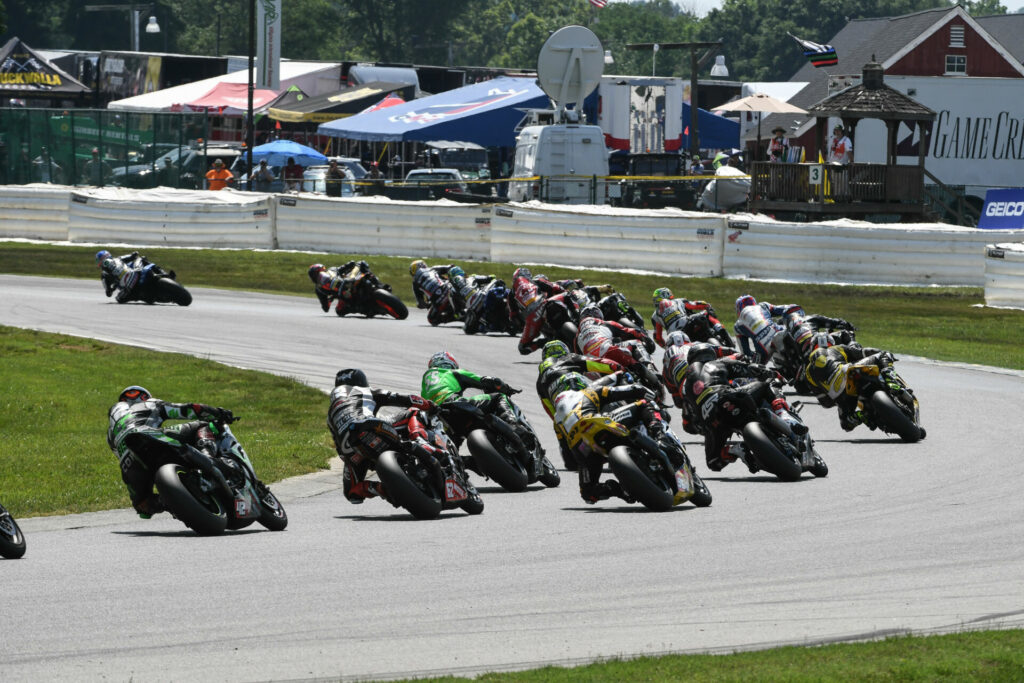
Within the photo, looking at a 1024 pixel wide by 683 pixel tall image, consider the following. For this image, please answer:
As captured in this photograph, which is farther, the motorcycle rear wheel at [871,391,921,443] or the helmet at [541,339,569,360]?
the motorcycle rear wheel at [871,391,921,443]

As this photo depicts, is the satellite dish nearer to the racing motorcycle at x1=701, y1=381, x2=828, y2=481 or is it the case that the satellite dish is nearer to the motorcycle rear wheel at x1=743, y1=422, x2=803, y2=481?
the racing motorcycle at x1=701, y1=381, x2=828, y2=481

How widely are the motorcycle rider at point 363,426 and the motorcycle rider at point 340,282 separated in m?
13.6

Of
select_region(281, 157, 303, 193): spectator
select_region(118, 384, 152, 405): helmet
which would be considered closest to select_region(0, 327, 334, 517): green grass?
select_region(118, 384, 152, 405): helmet

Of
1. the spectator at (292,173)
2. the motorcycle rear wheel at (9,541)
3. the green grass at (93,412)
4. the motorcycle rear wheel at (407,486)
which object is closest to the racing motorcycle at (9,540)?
the motorcycle rear wheel at (9,541)

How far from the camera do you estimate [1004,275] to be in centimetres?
2520

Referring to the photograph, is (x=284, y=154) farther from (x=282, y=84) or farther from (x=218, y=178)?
(x=218, y=178)

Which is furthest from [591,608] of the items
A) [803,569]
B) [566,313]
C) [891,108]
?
[891,108]

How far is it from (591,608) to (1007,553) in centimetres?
285

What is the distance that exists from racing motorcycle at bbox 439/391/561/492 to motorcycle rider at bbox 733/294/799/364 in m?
6.17

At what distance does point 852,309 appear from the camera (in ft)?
82.7

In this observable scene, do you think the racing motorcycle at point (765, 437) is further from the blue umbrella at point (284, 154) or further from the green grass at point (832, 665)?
the blue umbrella at point (284, 154)

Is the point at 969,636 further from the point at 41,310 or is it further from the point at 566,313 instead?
the point at 41,310

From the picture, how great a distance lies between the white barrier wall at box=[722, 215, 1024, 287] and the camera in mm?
27516

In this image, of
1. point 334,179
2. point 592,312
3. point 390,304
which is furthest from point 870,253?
point 334,179
